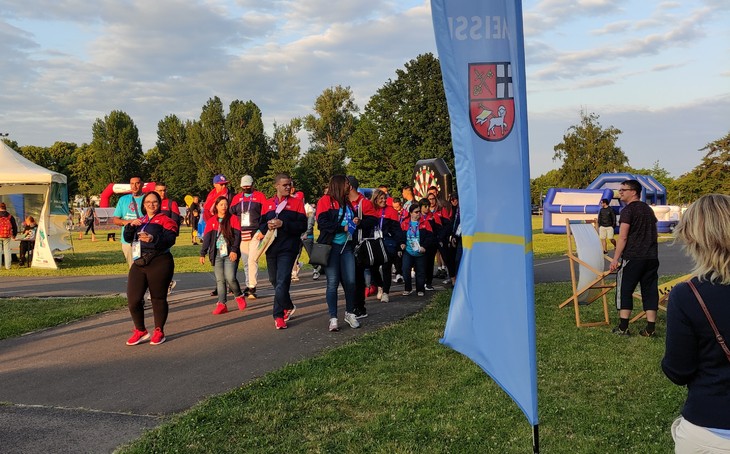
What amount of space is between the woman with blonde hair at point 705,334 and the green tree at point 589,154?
6862 centimetres

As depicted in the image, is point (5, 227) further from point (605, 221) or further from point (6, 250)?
point (605, 221)

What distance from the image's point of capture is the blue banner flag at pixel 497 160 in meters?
3.06

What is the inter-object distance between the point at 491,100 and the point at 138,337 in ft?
19.6

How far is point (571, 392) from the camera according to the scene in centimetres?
531

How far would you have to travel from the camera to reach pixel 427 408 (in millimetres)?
4906

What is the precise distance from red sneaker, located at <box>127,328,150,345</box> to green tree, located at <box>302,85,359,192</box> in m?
65.5

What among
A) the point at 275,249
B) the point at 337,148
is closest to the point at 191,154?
the point at 337,148

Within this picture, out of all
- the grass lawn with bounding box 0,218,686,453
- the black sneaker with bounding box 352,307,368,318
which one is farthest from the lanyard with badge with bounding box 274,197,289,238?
the grass lawn with bounding box 0,218,686,453

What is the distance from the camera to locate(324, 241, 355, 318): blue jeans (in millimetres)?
8180

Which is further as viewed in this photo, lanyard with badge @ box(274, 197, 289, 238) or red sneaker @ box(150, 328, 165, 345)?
lanyard with badge @ box(274, 197, 289, 238)

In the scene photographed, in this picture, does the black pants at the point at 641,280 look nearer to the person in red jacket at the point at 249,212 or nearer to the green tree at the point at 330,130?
the person in red jacket at the point at 249,212

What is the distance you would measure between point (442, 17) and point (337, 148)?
236 feet

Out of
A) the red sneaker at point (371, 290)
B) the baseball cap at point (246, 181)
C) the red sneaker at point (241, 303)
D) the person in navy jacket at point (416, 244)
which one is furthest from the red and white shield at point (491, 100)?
the red sneaker at point (371, 290)

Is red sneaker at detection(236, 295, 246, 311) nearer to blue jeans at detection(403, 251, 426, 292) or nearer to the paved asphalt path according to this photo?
the paved asphalt path
